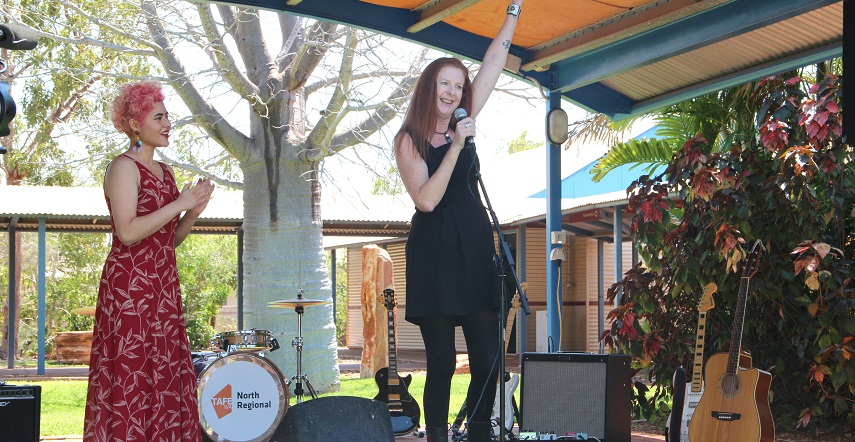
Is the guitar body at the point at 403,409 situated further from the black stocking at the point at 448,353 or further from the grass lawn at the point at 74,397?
the black stocking at the point at 448,353

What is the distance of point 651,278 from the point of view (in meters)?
7.75

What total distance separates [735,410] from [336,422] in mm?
3201

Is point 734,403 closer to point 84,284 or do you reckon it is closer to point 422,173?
point 422,173

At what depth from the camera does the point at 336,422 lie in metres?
3.44

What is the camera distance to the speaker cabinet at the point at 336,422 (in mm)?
3420

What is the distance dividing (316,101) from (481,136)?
7.46 ft

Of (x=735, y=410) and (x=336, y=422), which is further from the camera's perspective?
(x=735, y=410)

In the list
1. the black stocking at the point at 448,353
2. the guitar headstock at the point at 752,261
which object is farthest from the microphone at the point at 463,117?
the guitar headstock at the point at 752,261

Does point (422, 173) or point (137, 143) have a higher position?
point (137, 143)

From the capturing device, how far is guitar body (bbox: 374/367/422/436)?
25.8 feet

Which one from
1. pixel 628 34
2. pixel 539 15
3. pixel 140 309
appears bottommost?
pixel 140 309

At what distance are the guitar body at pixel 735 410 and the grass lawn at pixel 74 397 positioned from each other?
3182 millimetres

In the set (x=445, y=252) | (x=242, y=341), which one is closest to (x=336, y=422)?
(x=445, y=252)

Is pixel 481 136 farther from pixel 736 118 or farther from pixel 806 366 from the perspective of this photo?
pixel 806 366
